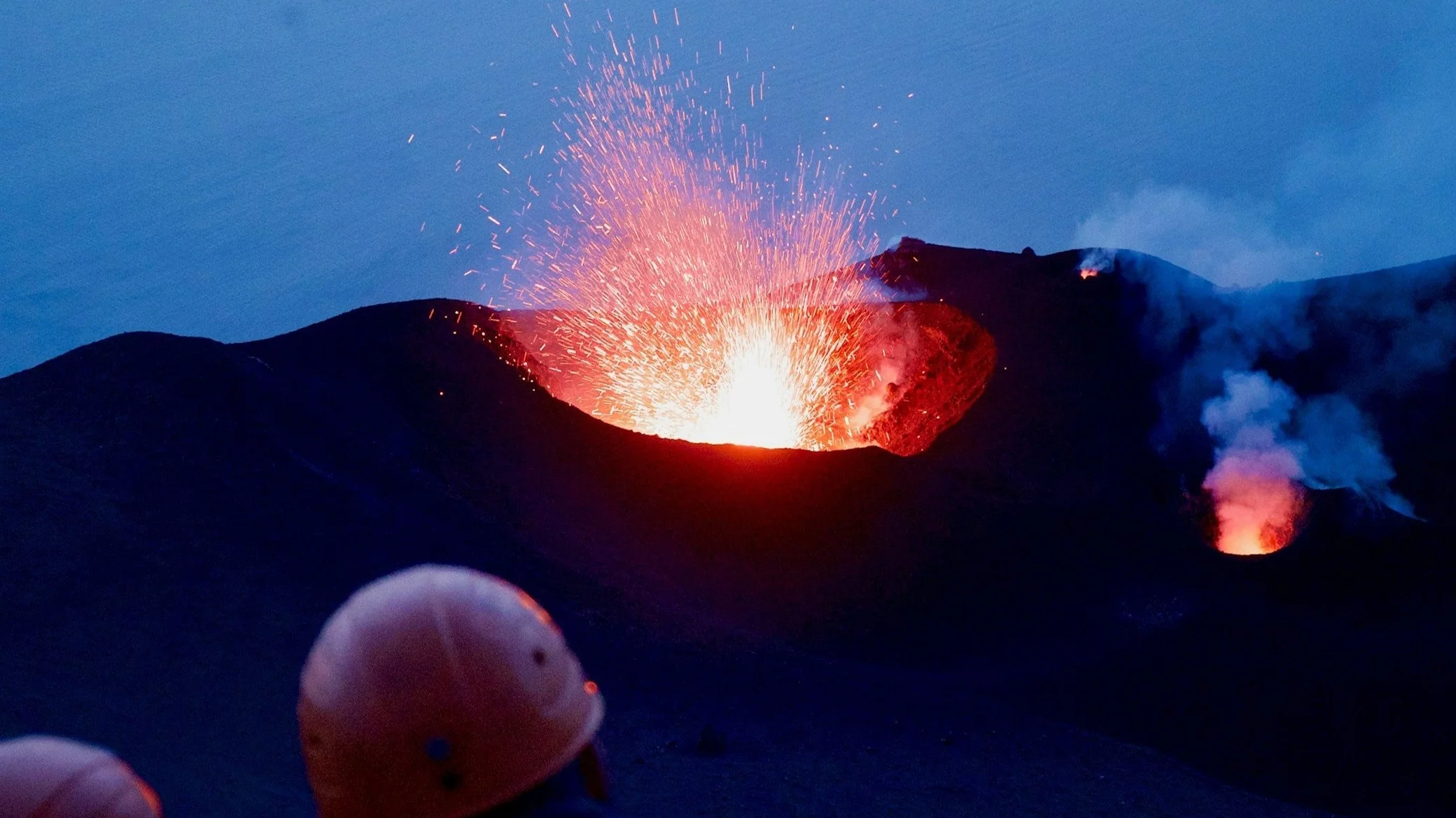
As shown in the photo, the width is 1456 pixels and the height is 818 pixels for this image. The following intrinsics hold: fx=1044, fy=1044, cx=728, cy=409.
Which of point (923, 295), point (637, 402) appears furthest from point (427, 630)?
point (923, 295)

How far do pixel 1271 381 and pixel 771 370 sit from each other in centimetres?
567

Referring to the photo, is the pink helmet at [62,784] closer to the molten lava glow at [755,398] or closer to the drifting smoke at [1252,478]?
the molten lava glow at [755,398]

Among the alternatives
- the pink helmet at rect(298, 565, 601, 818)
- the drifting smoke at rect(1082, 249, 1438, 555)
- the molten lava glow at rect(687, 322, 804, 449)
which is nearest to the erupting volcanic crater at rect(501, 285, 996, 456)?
the molten lava glow at rect(687, 322, 804, 449)

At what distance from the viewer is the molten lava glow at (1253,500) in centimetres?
1065

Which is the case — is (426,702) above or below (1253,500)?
below

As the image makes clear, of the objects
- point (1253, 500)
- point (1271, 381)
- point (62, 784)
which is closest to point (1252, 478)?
point (1253, 500)

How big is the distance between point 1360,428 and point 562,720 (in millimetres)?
12006

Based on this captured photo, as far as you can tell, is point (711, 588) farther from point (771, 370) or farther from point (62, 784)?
point (62, 784)

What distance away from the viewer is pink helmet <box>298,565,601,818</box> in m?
1.60

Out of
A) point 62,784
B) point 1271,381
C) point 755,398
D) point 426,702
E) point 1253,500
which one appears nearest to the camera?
point 62,784

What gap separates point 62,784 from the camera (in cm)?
148

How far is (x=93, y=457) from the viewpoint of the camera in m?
7.45

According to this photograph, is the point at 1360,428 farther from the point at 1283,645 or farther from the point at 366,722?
the point at 366,722

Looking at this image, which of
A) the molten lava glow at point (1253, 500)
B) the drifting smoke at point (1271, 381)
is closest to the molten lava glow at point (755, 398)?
the drifting smoke at point (1271, 381)
